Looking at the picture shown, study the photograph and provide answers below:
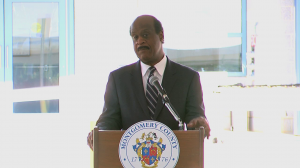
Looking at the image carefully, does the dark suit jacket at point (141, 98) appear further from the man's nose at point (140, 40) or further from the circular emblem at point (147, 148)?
the circular emblem at point (147, 148)

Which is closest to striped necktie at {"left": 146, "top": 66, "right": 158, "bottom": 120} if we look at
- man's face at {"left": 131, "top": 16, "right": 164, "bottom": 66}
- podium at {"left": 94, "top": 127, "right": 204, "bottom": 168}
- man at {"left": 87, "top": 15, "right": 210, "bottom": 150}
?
man at {"left": 87, "top": 15, "right": 210, "bottom": 150}

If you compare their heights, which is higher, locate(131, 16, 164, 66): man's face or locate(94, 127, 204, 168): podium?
locate(131, 16, 164, 66): man's face

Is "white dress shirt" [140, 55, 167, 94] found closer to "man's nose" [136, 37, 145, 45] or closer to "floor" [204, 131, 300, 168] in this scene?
"man's nose" [136, 37, 145, 45]

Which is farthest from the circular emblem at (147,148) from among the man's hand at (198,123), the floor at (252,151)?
the floor at (252,151)

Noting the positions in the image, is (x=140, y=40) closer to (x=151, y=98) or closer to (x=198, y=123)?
(x=151, y=98)

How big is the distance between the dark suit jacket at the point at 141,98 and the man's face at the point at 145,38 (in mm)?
106

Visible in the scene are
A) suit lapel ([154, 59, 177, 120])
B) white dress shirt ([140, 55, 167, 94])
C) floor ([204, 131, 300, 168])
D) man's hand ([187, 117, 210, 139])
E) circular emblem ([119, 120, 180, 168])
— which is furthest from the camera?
floor ([204, 131, 300, 168])

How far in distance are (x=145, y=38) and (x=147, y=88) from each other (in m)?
0.21

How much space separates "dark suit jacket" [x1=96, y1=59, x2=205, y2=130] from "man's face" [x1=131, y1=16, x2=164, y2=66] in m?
0.11

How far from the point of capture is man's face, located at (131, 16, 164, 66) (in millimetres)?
1689

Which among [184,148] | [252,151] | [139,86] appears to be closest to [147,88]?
[139,86]

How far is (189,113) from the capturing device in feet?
5.61

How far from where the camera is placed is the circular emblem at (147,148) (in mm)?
1336

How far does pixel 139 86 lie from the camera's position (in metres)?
1.74
